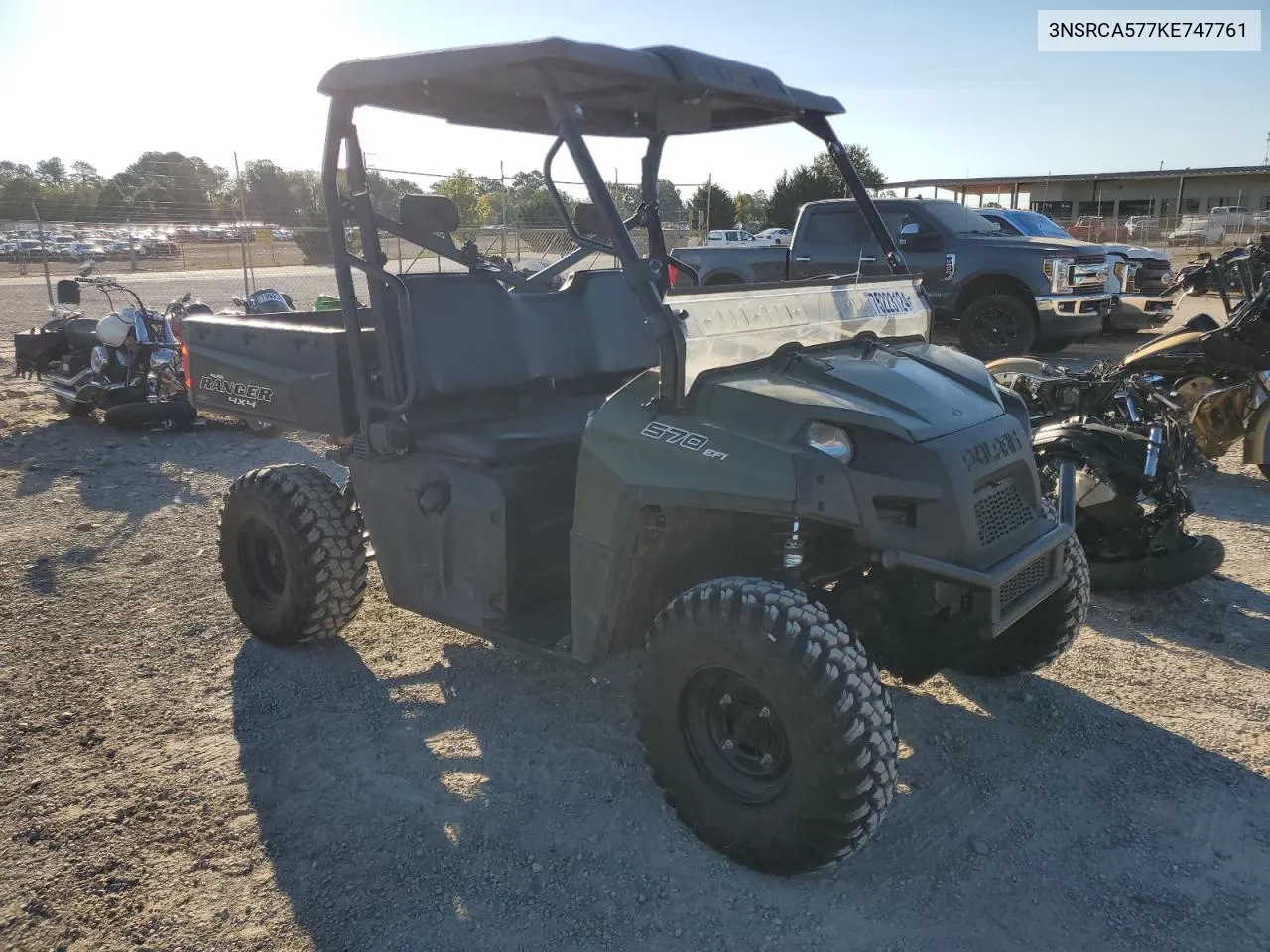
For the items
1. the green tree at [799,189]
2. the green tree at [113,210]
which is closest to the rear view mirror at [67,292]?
the green tree at [113,210]

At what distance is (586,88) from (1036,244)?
967 centimetres

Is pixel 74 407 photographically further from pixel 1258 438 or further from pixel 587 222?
pixel 1258 438

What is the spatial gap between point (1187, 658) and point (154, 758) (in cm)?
427

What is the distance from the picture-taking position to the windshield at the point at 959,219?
12.0 metres

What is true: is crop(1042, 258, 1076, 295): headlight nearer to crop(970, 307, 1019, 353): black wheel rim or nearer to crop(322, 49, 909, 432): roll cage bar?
crop(970, 307, 1019, 353): black wheel rim

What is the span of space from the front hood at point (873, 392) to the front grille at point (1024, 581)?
50 cm

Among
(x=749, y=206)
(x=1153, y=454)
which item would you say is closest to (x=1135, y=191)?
(x=749, y=206)

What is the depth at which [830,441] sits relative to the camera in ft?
9.02

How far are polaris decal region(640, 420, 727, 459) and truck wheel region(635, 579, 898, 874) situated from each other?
380 millimetres

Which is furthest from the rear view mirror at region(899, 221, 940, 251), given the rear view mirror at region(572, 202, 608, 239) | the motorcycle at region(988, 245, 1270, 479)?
the rear view mirror at region(572, 202, 608, 239)

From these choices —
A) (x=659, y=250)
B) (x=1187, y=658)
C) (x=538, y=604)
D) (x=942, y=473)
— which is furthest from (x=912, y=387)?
(x=1187, y=658)

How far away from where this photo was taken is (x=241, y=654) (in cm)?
434

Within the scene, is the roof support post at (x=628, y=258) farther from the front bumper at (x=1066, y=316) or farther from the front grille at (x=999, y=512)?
the front bumper at (x=1066, y=316)

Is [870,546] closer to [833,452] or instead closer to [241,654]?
[833,452]
